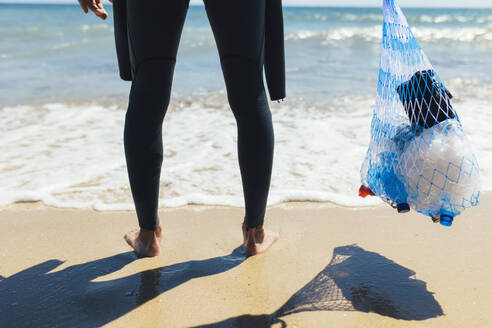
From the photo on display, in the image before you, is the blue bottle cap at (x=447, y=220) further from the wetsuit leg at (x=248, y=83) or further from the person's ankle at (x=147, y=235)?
the person's ankle at (x=147, y=235)

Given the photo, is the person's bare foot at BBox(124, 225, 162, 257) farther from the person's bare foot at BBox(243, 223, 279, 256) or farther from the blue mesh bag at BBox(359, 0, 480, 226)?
the blue mesh bag at BBox(359, 0, 480, 226)

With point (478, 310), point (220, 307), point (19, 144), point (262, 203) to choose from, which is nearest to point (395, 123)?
point (262, 203)

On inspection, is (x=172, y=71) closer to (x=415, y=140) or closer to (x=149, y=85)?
(x=149, y=85)

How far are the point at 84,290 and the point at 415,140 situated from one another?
1.25 m

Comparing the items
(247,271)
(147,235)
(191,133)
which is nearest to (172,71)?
(147,235)

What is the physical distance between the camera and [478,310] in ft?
4.72

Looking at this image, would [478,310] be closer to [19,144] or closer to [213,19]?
[213,19]

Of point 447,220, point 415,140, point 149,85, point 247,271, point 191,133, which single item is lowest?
point 191,133

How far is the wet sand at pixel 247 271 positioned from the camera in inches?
56.1

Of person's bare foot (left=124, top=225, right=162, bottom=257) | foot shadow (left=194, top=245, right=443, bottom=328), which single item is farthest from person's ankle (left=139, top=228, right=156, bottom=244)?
foot shadow (left=194, top=245, right=443, bottom=328)

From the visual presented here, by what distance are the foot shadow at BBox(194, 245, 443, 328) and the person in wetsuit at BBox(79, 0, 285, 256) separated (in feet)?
1.17

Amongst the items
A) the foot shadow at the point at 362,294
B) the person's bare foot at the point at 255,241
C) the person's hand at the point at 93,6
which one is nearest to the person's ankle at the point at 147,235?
the person's bare foot at the point at 255,241

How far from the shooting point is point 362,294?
153 centimetres

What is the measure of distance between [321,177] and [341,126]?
1.29 metres
